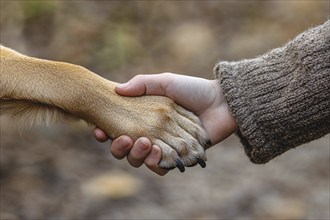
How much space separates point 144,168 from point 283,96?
6.34ft

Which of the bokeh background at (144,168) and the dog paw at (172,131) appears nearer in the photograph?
the dog paw at (172,131)

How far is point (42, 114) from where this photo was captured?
2801mm

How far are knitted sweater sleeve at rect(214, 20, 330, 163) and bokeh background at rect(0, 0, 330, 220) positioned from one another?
0.66 metres

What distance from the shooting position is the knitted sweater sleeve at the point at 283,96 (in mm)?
2598

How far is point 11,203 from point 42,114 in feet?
4.41

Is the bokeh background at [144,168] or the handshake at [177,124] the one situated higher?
the handshake at [177,124]

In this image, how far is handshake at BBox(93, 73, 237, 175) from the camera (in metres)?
2.57

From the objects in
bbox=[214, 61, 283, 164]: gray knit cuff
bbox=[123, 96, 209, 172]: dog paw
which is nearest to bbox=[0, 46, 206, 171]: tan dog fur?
bbox=[123, 96, 209, 172]: dog paw

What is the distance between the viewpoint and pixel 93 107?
2.74 meters

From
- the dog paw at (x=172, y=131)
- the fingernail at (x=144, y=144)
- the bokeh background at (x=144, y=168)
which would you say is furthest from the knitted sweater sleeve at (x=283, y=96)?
the bokeh background at (x=144, y=168)

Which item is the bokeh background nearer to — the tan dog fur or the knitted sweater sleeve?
the tan dog fur

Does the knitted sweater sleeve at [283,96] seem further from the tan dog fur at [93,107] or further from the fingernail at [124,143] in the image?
the fingernail at [124,143]

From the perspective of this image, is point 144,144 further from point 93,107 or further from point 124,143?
point 93,107

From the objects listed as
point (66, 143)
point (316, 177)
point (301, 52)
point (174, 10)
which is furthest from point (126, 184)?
point (174, 10)
